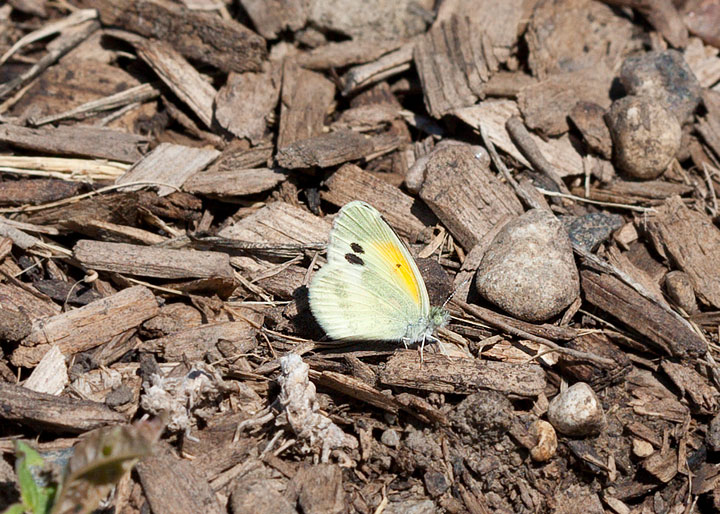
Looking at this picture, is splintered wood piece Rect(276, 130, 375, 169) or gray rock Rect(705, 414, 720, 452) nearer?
gray rock Rect(705, 414, 720, 452)

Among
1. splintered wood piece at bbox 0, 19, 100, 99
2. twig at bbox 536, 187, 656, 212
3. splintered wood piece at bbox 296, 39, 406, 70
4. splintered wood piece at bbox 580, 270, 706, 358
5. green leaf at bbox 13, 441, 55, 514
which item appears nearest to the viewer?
green leaf at bbox 13, 441, 55, 514

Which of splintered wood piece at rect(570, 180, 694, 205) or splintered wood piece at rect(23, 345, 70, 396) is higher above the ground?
splintered wood piece at rect(570, 180, 694, 205)

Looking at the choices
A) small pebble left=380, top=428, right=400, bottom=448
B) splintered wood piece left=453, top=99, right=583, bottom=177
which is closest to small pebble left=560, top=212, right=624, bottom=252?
splintered wood piece left=453, top=99, right=583, bottom=177

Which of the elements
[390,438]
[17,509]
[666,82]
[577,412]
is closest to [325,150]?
[390,438]

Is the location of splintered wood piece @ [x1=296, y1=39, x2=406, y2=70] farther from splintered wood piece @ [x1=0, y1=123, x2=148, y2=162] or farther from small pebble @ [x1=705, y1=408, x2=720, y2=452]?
small pebble @ [x1=705, y1=408, x2=720, y2=452]

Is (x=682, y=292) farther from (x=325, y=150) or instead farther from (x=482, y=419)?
(x=325, y=150)
